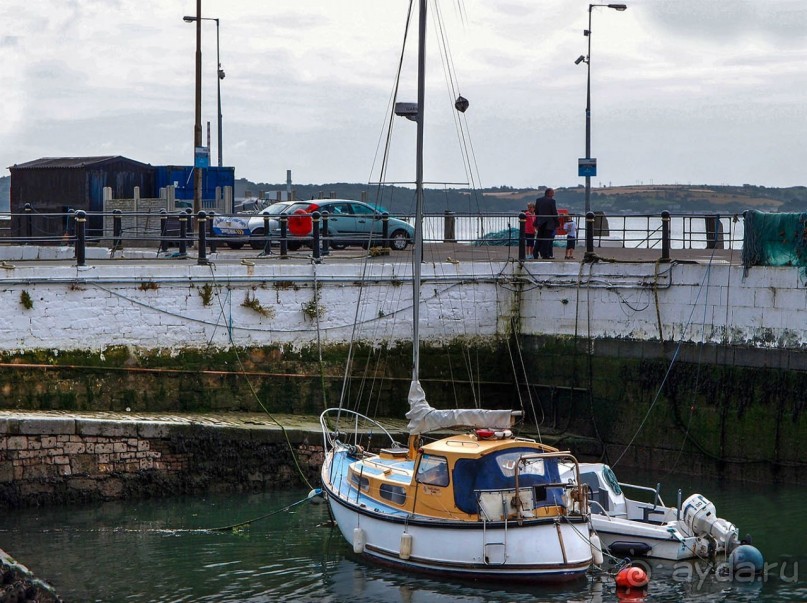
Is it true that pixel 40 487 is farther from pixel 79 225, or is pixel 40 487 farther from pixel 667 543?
pixel 667 543

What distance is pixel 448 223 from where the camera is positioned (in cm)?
2897

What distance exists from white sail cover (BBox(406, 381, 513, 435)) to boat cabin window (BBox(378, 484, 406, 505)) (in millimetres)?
1208

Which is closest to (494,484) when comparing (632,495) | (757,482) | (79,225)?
(632,495)

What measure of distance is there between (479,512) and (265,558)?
3.06 metres

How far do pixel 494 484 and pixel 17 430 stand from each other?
24.2ft

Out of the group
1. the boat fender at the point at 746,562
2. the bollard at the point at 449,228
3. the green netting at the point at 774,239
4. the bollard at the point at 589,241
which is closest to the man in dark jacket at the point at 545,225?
the bollard at the point at 589,241

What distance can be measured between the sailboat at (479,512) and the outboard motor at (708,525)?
4.99ft

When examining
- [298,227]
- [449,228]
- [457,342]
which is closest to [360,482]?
[457,342]

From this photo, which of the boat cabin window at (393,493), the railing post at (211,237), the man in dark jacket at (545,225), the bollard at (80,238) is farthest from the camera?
the man in dark jacket at (545,225)

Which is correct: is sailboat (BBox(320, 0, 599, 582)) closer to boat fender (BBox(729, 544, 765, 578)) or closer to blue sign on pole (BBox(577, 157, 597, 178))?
boat fender (BBox(729, 544, 765, 578))

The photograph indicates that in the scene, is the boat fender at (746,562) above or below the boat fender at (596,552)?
below

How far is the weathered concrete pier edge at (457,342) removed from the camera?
20.1m

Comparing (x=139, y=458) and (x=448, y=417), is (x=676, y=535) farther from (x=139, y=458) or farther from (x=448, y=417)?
(x=139, y=458)

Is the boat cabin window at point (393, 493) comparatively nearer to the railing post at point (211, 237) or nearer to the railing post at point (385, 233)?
the railing post at point (211, 237)
